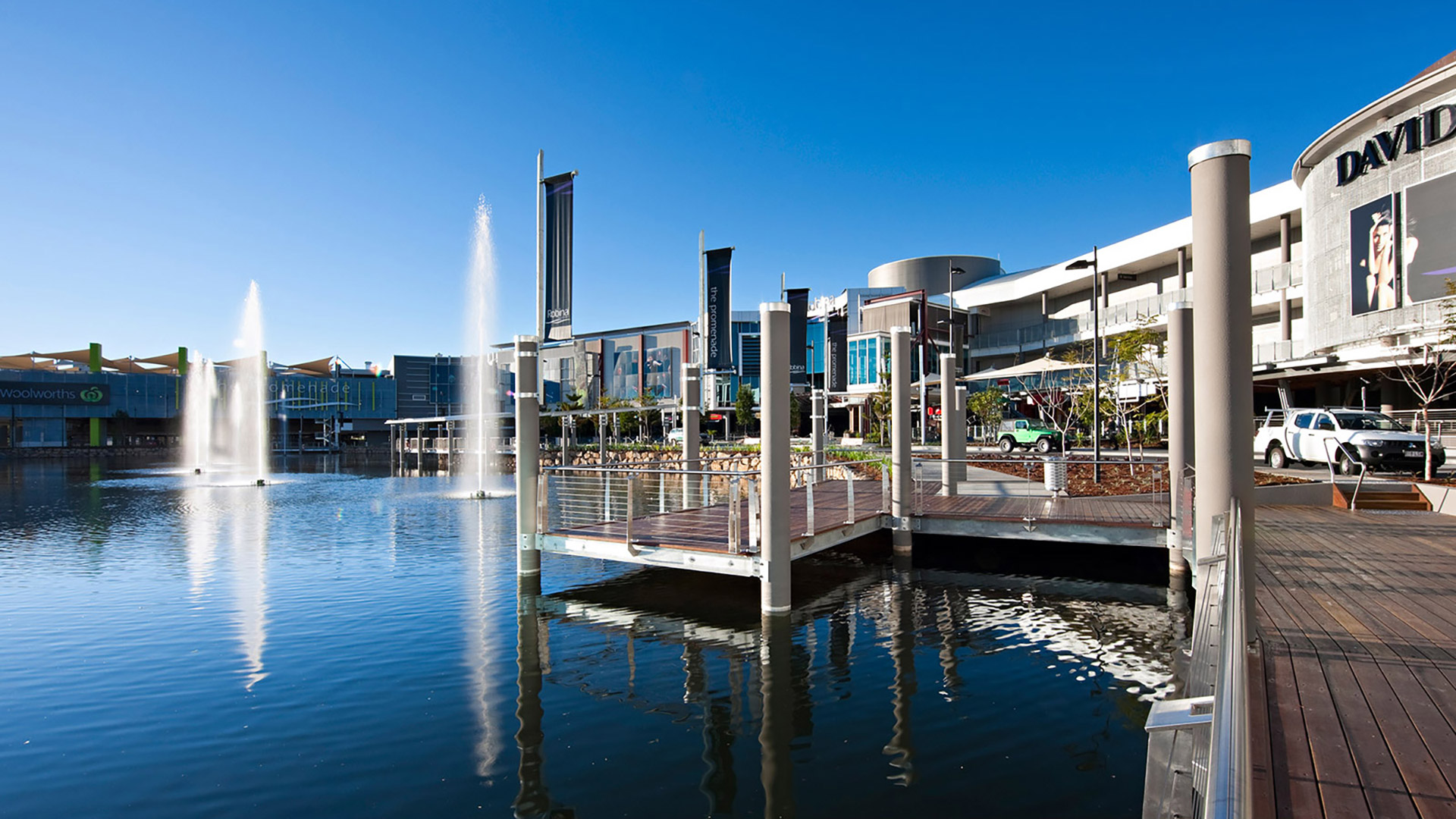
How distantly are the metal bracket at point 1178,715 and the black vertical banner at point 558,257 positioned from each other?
12151 millimetres

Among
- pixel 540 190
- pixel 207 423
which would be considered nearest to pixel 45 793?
pixel 540 190

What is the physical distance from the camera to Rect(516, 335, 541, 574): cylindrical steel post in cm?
1217

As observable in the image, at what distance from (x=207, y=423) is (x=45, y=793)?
48179 millimetres

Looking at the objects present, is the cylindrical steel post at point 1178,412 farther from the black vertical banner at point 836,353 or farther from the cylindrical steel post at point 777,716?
the black vertical banner at point 836,353

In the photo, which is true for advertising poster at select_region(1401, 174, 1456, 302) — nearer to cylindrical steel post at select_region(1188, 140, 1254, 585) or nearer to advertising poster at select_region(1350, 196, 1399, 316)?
advertising poster at select_region(1350, 196, 1399, 316)

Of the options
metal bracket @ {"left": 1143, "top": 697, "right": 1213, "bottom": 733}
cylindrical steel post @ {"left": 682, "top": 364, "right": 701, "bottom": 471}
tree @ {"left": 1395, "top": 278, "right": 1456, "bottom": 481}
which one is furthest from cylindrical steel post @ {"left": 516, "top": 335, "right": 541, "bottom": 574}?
tree @ {"left": 1395, "top": 278, "right": 1456, "bottom": 481}

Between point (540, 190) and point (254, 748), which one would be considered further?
point (540, 190)

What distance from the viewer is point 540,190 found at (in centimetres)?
1427

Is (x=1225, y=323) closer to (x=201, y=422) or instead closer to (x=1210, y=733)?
(x=1210, y=733)

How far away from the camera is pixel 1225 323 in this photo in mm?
6047

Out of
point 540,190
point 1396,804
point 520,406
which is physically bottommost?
point 1396,804

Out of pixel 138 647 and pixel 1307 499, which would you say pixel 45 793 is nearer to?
pixel 138 647

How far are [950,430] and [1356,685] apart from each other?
13.4 metres

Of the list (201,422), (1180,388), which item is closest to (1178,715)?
(1180,388)
